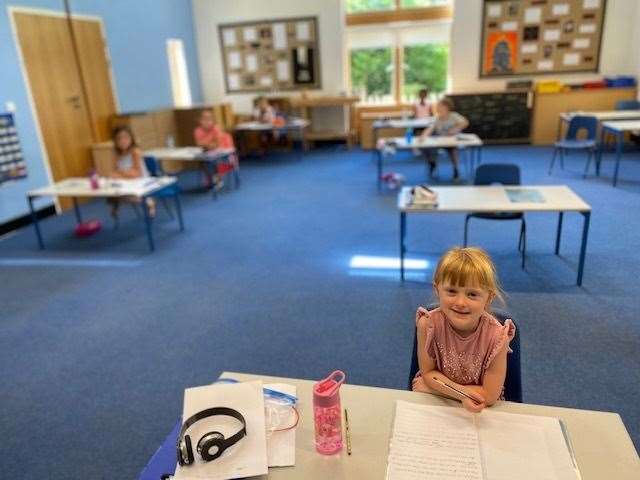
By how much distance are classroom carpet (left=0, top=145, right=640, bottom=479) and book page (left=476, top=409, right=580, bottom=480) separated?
4.16 feet

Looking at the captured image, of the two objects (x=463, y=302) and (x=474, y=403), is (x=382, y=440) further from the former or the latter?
(x=463, y=302)

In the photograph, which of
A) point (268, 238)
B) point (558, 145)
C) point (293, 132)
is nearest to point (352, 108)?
point (293, 132)

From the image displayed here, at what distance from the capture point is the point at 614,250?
402 cm

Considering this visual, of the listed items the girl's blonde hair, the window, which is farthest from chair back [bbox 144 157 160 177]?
the girl's blonde hair

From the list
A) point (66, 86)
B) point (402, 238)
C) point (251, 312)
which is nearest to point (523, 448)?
point (251, 312)

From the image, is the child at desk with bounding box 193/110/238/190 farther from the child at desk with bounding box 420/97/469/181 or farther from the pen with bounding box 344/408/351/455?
A: the pen with bounding box 344/408/351/455

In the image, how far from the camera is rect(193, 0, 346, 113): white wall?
9.38 meters

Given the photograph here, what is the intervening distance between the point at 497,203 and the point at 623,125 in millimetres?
3753

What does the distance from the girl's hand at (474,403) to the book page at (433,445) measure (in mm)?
17

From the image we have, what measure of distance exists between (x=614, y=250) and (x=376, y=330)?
7.88 ft

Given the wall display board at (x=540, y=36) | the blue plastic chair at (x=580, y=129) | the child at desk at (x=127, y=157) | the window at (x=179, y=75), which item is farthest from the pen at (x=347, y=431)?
the wall display board at (x=540, y=36)

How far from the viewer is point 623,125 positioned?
600cm

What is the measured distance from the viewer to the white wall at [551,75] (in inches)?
334

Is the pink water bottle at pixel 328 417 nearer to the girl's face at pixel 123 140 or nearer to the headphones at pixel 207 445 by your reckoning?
the headphones at pixel 207 445
